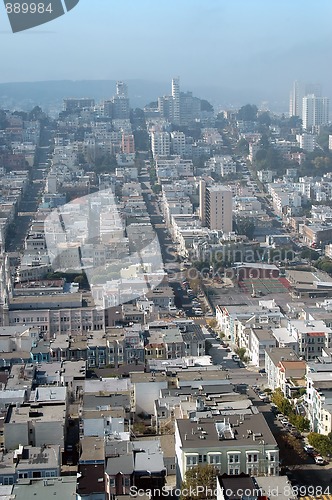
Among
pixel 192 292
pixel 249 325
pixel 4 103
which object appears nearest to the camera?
pixel 249 325

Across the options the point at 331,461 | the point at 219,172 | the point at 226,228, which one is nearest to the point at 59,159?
the point at 219,172

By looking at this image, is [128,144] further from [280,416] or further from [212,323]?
[280,416]

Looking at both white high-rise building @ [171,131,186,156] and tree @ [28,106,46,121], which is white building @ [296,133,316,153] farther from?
tree @ [28,106,46,121]

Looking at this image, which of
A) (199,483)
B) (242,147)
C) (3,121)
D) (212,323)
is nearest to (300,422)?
(199,483)

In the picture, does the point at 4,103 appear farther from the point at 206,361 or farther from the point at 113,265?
the point at 206,361

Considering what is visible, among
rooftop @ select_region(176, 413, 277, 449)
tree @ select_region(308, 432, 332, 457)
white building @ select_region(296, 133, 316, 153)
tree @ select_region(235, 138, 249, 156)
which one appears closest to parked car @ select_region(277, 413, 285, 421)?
tree @ select_region(308, 432, 332, 457)

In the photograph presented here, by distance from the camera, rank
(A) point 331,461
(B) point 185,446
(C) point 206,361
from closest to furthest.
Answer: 1. (B) point 185,446
2. (A) point 331,461
3. (C) point 206,361

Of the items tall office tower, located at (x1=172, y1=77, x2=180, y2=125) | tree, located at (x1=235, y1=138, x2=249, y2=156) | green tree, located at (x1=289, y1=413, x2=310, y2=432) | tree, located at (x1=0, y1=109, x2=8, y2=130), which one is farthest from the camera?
tall office tower, located at (x1=172, y1=77, x2=180, y2=125)
